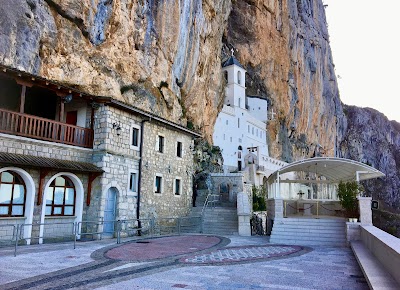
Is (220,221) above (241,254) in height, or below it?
above

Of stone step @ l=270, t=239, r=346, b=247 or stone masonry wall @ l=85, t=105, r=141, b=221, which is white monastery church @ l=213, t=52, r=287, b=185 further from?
stone step @ l=270, t=239, r=346, b=247

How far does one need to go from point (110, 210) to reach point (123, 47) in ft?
33.1

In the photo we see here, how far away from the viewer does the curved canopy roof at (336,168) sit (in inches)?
722

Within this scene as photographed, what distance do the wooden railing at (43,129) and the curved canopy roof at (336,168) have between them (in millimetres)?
10186

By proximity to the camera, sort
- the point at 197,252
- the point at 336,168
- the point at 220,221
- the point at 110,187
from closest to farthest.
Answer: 1. the point at 197,252
2. the point at 110,187
3. the point at 336,168
4. the point at 220,221

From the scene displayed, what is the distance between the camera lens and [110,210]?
16.8 meters

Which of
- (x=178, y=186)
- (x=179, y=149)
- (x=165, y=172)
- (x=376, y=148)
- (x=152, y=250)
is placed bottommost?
(x=152, y=250)

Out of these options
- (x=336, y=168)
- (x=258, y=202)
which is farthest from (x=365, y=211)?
(x=258, y=202)

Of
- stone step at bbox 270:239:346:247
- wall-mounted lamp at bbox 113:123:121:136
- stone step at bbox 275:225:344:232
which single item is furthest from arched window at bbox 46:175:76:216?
stone step at bbox 275:225:344:232

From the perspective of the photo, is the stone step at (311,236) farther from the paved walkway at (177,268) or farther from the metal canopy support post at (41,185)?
the metal canopy support post at (41,185)

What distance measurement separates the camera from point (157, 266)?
9359mm

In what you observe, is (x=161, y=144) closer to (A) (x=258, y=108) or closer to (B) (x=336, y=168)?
(B) (x=336, y=168)

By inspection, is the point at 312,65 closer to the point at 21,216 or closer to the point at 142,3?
the point at 142,3

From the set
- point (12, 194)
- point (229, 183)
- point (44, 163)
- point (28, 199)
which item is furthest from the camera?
point (229, 183)
